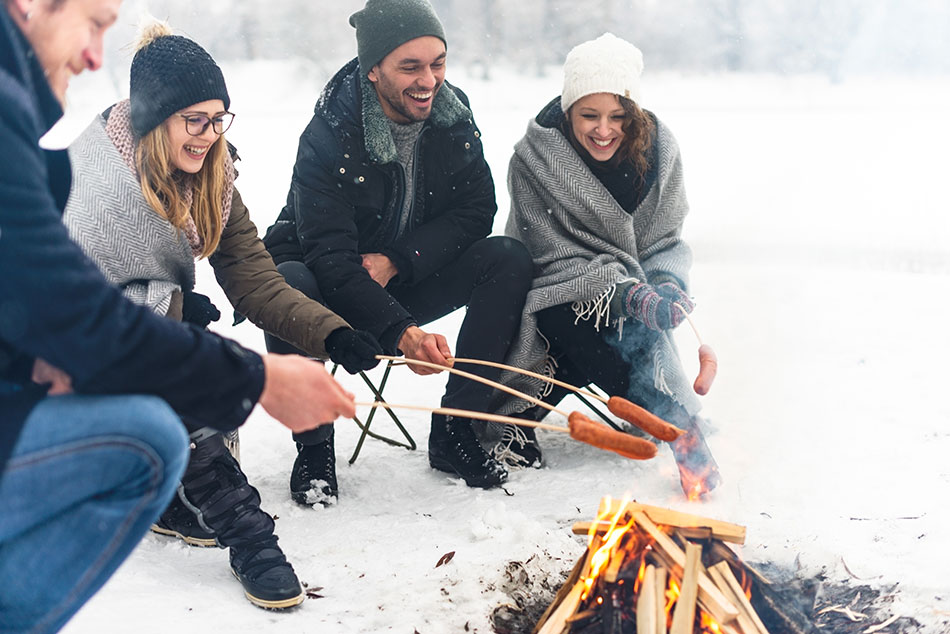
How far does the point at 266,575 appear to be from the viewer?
2389 mm

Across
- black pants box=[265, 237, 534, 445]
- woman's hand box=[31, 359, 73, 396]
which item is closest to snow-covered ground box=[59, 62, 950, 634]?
black pants box=[265, 237, 534, 445]

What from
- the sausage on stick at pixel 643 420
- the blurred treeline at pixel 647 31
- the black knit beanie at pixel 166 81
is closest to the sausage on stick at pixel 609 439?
the sausage on stick at pixel 643 420

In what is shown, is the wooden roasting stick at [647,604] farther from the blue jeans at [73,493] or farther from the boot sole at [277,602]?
the blue jeans at [73,493]

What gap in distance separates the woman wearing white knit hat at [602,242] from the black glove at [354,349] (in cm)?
82

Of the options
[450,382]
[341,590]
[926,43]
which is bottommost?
[341,590]

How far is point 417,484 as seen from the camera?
128 inches

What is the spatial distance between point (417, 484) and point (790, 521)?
4.22 ft

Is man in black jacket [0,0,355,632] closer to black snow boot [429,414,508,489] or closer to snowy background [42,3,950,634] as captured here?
snowy background [42,3,950,634]

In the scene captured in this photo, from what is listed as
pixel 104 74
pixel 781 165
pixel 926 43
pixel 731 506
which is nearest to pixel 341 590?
pixel 731 506

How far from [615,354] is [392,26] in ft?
4.74

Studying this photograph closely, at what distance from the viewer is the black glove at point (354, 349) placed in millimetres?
2594

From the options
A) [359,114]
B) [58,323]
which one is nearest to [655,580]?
[58,323]

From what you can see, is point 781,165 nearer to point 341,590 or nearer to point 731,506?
point 731,506

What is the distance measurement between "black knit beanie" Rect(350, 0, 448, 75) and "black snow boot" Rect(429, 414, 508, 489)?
136cm
